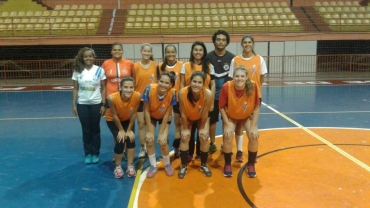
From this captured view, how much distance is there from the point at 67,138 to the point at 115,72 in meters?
2.18

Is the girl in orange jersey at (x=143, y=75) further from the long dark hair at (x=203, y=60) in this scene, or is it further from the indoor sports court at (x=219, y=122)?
the indoor sports court at (x=219, y=122)

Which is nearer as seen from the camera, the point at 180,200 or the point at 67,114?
the point at 180,200

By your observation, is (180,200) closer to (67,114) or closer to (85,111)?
(85,111)

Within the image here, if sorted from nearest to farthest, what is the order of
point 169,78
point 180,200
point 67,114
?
point 180,200 < point 169,78 < point 67,114

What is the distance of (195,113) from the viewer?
14.4 feet

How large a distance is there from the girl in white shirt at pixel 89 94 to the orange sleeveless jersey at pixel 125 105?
0.50m

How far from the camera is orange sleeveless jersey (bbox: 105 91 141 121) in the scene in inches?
172

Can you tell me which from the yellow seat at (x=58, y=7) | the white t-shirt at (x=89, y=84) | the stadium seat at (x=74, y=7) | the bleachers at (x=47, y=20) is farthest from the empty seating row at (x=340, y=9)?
the white t-shirt at (x=89, y=84)

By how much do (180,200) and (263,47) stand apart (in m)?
13.9

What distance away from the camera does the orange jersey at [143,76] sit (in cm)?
489

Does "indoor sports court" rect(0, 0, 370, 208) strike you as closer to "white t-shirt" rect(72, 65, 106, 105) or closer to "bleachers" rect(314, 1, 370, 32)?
"bleachers" rect(314, 1, 370, 32)

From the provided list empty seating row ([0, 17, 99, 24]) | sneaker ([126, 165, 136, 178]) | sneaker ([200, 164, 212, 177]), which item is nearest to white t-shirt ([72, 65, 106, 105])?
sneaker ([126, 165, 136, 178])

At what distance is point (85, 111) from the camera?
4.80 m

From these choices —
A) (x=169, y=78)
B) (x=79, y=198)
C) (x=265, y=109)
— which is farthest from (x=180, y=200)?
(x=265, y=109)
